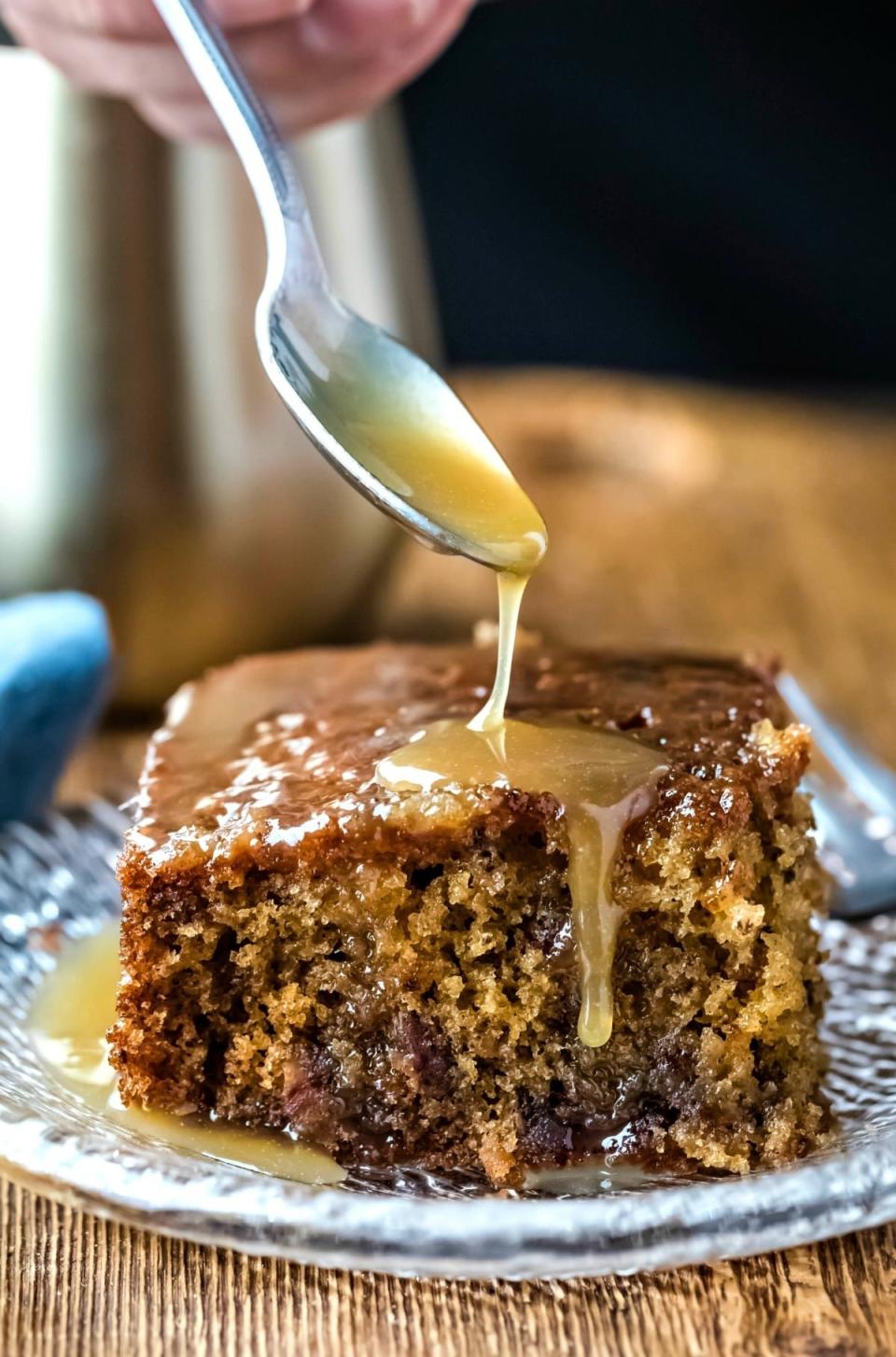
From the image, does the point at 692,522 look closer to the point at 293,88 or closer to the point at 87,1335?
the point at 293,88

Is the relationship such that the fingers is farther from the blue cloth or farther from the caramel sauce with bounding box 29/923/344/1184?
the caramel sauce with bounding box 29/923/344/1184

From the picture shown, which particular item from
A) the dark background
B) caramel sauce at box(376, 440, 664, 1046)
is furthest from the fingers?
the dark background

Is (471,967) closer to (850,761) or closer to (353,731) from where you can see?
(353,731)

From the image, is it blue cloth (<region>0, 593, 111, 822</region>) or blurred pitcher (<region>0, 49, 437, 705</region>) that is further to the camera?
blurred pitcher (<region>0, 49, 437, 705</region>)

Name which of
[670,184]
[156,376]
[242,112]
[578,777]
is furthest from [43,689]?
[670,184]

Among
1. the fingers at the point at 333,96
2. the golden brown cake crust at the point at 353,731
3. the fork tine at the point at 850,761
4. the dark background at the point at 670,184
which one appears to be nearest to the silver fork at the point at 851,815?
the fork tine at the point at 850,761

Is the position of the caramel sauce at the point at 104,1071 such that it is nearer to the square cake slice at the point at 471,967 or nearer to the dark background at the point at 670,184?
the square cake slice at the point at 471,967
